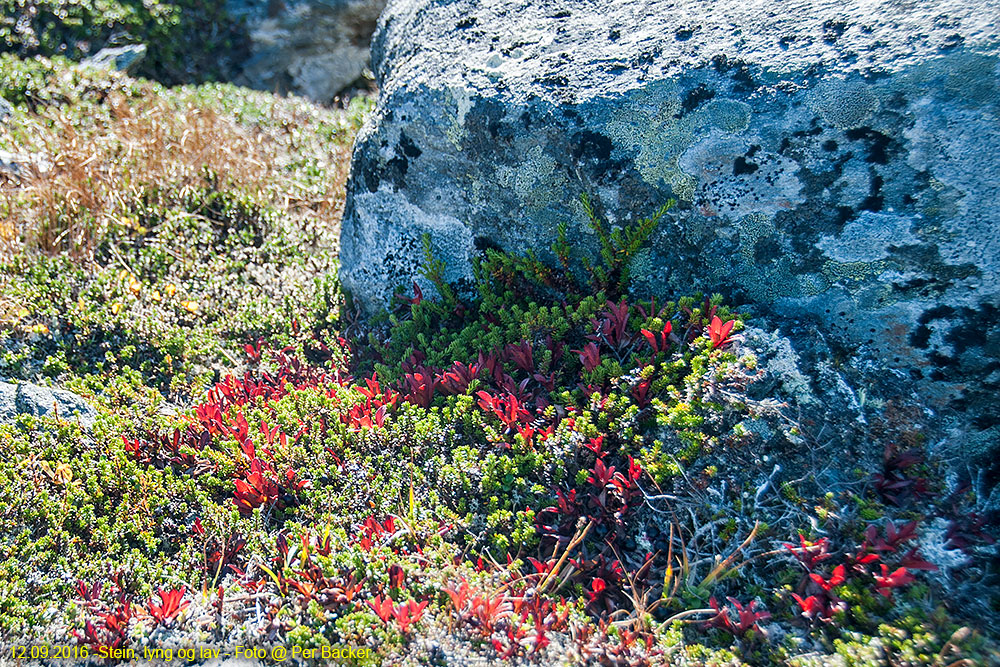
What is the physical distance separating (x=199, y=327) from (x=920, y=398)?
4.38 meters

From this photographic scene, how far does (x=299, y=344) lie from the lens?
4.49 m

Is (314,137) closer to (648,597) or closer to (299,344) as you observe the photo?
(299,344)

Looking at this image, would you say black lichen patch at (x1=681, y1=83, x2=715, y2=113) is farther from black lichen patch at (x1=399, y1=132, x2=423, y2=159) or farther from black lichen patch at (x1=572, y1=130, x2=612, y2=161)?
black lichen patch at (x1=399, y1=132, x2=423, y2=159)

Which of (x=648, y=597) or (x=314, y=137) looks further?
(x=314, y=137)

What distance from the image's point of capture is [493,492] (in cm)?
322

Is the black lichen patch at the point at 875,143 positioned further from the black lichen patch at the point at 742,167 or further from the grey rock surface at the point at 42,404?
the grey rock surface at the point at 42,404

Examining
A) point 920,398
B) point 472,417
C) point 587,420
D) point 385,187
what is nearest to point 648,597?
point 587,420

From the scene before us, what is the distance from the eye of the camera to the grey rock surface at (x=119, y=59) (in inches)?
318

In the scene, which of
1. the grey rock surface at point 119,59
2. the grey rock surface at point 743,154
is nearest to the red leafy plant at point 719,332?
the grey rock surface at point 743,154

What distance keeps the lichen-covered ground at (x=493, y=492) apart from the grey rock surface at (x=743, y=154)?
25cm

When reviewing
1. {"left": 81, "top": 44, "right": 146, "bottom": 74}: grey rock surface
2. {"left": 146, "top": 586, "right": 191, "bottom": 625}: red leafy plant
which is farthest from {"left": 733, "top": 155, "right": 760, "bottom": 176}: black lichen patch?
{"left": 81, "top": 44, "right": 146, "bottom": 74}: grey rock surface

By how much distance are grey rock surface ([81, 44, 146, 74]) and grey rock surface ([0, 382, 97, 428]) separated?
18.5ft

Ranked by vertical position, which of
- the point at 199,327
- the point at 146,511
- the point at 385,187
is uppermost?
the point at 385,187

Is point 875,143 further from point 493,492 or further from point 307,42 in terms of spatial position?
point 307,42
